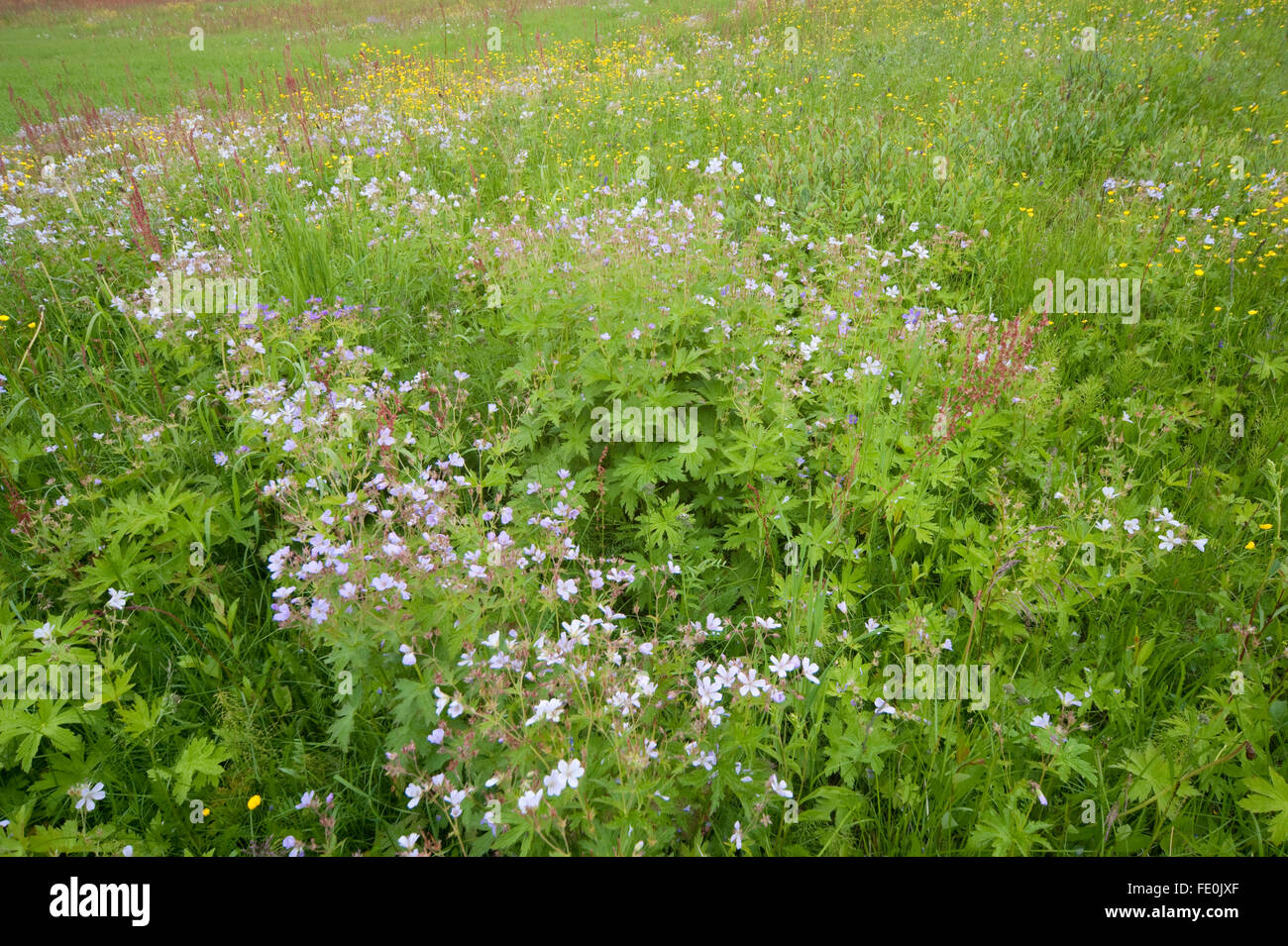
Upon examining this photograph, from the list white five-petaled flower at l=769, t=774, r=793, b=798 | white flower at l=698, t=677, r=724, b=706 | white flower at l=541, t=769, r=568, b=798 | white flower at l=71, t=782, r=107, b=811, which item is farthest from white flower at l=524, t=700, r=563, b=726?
white flower at l=71, t=782, r=107, b=811

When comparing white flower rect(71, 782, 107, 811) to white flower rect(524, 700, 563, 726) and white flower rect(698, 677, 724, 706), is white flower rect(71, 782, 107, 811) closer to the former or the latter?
white flower rect(524, 700, 563, 726)

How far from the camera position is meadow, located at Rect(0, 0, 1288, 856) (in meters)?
2.29

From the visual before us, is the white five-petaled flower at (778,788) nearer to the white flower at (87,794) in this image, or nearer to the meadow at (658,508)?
the meadow at (658,508)

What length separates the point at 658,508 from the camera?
3574 millimetres

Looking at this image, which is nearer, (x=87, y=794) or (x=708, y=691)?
(x=708, y=691)

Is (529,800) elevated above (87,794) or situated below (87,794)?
above

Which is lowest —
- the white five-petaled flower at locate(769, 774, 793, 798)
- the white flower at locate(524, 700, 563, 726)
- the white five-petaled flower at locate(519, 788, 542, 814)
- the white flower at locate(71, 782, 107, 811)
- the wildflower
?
the white flower at locate(71, 782, 107, 811)

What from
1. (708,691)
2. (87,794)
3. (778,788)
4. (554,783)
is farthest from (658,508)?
(87,794)

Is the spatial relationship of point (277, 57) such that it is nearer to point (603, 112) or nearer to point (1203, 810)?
point (603, 112)

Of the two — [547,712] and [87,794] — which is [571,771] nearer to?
[547,712]

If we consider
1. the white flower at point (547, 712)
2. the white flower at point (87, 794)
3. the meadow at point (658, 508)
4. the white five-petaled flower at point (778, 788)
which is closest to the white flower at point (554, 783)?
the meadow at point (658, 508)

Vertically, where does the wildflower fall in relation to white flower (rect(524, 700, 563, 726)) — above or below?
below

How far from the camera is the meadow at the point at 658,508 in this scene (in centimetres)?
229
